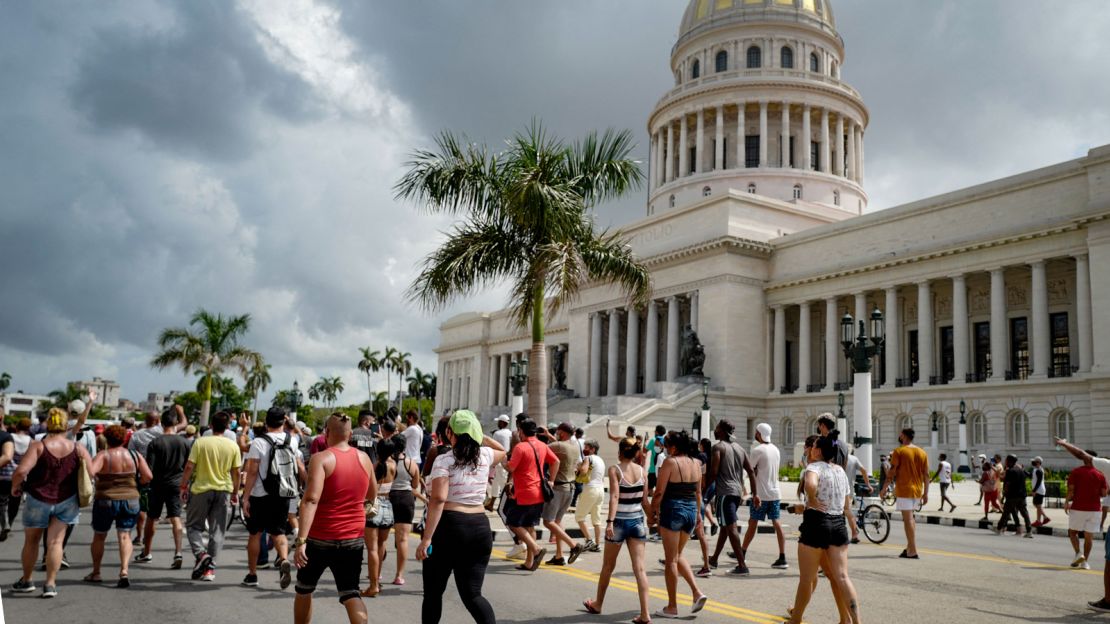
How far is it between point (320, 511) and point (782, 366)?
4953 cm

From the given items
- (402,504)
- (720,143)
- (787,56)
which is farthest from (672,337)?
(402,504)

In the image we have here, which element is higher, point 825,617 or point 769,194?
point 769,194

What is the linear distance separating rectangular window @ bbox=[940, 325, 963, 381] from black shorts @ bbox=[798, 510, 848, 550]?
43.1 metres

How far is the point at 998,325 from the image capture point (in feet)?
140

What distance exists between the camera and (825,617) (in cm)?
880

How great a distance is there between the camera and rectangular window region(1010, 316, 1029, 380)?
145ft

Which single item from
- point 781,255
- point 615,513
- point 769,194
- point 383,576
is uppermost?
point 769,194

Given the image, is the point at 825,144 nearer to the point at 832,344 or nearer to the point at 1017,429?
the point at 832,344

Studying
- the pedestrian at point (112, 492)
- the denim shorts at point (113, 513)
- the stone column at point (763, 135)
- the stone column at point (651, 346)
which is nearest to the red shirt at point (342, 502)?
the pedestrian at point (112, 492)

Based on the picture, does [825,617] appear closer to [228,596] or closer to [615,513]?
[615,513]

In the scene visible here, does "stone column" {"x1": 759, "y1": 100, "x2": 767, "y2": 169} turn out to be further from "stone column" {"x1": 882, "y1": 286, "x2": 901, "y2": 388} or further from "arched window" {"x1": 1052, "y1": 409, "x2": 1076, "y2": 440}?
"arched window" {"x1": 1052, "y1": 409, "x2": 1076, "y2": 440}

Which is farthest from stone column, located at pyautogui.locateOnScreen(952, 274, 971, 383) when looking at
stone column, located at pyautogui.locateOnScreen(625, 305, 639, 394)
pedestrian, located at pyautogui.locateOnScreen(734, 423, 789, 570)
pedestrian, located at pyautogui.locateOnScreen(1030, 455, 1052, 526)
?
pedestrian, located at pyautogui.locateOnScreen(734, 423, 789, 570)

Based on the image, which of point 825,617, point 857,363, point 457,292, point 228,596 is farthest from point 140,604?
point 857,363

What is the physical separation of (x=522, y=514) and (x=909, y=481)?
6.08 meters
